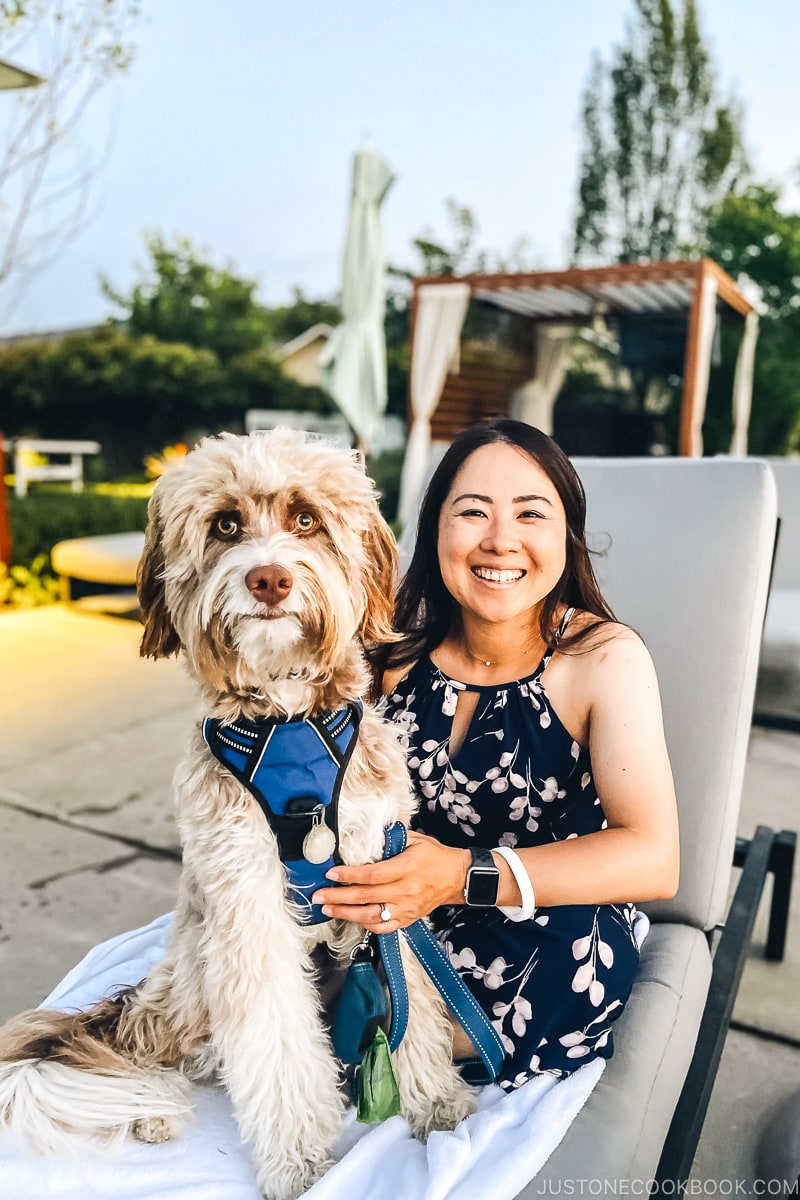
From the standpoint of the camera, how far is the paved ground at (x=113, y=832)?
91.7 inches

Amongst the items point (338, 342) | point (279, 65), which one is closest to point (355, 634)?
point (338, 342)

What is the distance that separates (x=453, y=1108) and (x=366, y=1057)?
0.23 meters

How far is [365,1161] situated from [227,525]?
3.54ft

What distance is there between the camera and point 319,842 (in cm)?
142

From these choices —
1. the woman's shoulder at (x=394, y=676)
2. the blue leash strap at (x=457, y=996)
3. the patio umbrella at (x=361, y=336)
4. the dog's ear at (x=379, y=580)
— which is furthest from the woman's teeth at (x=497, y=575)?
the patio umbrella at (x=361, y=336)

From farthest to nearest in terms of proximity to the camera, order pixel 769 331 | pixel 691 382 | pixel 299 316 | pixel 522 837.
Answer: pixel 299 316 < pixel 769 331 < pixel 691 382 < pixel 522 837

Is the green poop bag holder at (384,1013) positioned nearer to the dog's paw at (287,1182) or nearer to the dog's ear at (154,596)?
the dog's paw at (287,1182)

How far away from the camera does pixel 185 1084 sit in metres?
1.57

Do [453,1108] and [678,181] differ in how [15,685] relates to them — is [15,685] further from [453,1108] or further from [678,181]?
[678,181]

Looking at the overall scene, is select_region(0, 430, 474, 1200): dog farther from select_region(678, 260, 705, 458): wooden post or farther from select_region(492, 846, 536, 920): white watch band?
select_region(678, 260, 705, 458): wooden post

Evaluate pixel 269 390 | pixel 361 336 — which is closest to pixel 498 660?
pixel 361 336

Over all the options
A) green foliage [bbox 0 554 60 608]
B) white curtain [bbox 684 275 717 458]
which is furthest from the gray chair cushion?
white curtain [bbox 684 275 717 458]

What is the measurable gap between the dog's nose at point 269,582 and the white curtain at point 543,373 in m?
14.3

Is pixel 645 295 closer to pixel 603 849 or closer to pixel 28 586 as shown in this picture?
pixel 28 586
